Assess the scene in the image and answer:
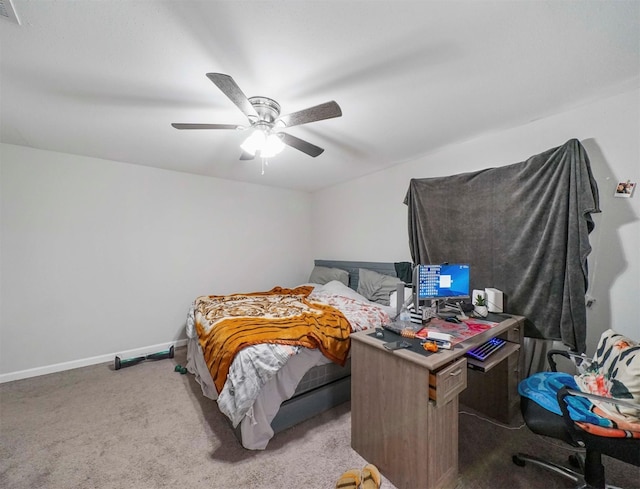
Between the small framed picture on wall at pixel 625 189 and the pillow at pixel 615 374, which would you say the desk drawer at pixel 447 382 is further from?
the small framed picture on wall at pixel 625 189

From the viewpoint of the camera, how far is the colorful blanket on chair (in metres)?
1.09

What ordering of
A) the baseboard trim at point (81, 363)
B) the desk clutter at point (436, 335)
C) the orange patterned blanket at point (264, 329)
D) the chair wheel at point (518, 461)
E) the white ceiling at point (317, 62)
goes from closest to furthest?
the white ceiling at point (317, 62), the desk clutter at point (436, 335), the chair wheel at point (518, 461), the orange patterned blanket at point (264, 329), the baseboard trim at point (81, 363)

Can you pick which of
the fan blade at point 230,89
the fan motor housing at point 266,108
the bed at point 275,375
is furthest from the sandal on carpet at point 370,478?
the fan motor housing at point 266,108

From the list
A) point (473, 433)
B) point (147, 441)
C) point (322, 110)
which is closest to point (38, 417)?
point (147, 441)

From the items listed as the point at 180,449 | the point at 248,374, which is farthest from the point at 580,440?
the point at 180,449

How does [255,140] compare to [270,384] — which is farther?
[255,140]

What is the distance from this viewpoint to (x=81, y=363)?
2951 millimetres

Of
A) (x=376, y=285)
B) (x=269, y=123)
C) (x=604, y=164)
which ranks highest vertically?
(x=269, y=123)

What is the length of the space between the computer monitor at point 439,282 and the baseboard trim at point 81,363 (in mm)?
3381

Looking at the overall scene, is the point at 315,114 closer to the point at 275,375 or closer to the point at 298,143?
the point at 298,143

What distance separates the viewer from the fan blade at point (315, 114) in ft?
4.92

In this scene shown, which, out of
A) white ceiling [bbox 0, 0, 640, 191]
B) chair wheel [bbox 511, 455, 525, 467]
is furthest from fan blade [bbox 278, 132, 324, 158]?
chair wheel [bbox 511, 455, 525, 467]

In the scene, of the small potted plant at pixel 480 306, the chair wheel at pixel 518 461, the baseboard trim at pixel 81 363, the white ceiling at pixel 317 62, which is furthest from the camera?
the baseboard trim at pixel 81 363

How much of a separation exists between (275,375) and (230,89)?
1812 mm
